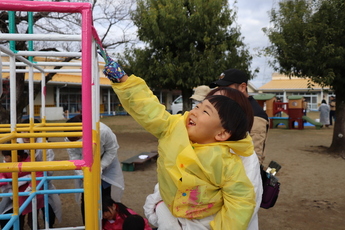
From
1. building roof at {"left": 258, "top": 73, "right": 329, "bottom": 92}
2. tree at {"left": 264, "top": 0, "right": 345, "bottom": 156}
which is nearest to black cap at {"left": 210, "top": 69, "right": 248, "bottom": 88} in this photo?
tree at {"left": 264, "top": 0, "right": 345, "bottom": 156}

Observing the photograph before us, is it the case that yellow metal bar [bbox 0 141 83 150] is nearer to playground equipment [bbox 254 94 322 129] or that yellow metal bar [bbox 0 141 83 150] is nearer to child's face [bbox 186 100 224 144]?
child's face [bbox 186 100 224 144]

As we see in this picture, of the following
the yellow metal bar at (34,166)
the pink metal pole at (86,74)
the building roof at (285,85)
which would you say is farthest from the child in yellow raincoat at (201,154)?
the building roof at (285,85)

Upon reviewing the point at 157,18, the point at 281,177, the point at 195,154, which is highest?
the point at 157,18

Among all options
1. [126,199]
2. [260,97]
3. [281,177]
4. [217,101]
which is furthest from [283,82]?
[217,101]

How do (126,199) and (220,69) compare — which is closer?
(126,199)

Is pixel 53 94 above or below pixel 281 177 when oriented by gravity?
above

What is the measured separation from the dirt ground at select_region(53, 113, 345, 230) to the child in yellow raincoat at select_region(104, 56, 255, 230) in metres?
2.66

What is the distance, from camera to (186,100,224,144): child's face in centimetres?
138

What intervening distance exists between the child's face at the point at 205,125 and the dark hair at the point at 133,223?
1.52 m

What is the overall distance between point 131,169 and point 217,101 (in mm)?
5146

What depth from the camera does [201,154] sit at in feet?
4.42

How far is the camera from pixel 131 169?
6.33 metres

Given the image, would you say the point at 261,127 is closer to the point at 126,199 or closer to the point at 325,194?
the point at 126,199

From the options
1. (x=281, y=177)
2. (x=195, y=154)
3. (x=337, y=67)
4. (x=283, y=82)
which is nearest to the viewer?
(x=195, y=154)
